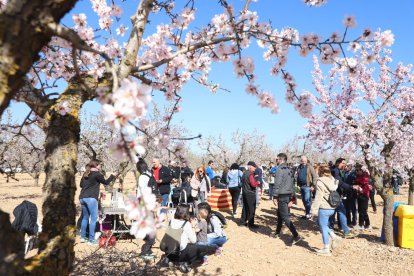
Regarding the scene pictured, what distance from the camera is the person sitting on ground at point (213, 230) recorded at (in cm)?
723

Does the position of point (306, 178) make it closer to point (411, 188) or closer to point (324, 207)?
point (324, 207)

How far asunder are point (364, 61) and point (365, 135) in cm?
526

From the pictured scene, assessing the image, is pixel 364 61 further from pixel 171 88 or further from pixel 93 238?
pixel 93 238

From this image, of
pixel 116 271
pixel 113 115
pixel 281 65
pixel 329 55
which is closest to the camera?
pixel 113 115

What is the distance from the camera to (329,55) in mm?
3918

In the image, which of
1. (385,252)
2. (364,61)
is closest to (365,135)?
(385,252)

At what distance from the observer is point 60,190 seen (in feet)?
7.65

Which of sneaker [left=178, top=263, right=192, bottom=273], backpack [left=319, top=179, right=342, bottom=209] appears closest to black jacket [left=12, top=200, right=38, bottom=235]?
→ sneaker [left=178, top=263, right=192, bottom=273]

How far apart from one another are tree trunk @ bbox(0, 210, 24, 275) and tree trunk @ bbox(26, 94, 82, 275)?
16.0 inches

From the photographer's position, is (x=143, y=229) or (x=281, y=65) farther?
(x=281, y=65)

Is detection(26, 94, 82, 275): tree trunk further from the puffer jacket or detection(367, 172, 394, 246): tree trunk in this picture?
detection(367, 172, 394, 246): tree trunk

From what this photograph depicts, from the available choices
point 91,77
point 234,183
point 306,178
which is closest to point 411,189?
point 306,178

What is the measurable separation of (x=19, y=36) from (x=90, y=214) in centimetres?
654

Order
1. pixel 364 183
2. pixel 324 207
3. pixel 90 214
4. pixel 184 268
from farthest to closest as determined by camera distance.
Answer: pixel 364 183 < pixel 90 214 < pixel 324 207 < pixel 184 268
